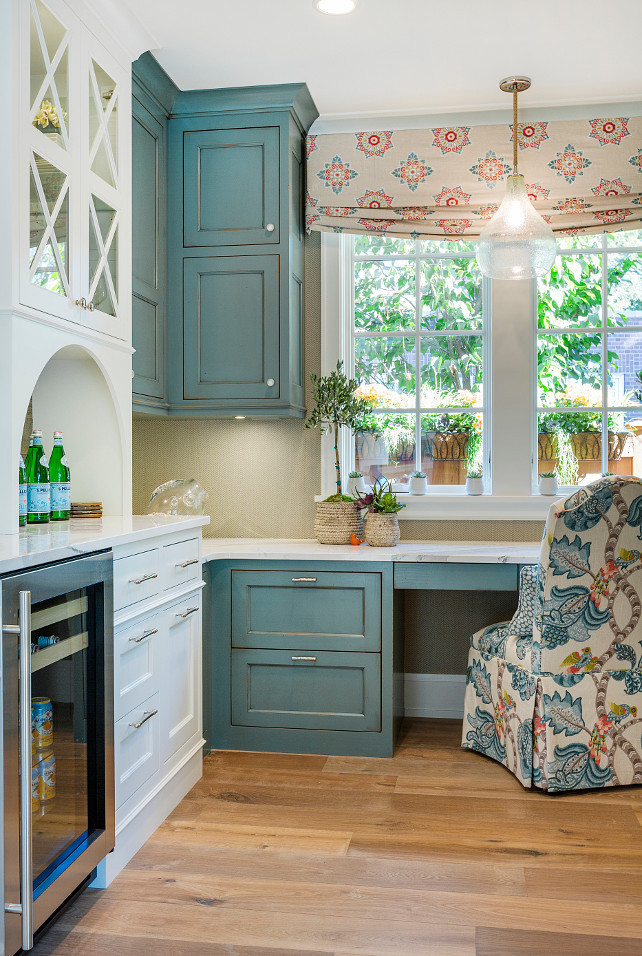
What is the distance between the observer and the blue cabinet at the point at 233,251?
3.38m

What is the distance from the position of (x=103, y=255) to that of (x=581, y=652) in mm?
2058

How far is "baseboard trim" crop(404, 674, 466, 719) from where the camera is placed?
3.66 metres

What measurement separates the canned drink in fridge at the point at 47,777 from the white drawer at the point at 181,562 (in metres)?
0.79

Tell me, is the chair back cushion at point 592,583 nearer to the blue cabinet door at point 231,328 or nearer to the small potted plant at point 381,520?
the small potted plant at point 381,520

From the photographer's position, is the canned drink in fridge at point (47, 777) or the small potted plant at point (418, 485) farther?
the small potted plant at point (418, 485)

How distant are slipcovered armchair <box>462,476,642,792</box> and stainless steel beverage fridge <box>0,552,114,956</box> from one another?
1.42 m

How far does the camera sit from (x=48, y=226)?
2.32 m

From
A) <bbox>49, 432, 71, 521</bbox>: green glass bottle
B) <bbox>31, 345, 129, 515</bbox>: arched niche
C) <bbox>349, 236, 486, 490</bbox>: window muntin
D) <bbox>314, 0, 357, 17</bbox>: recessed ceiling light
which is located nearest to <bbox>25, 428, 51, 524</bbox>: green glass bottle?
<bbox>49, 432, 71, 521</bbox>: green glass bottle

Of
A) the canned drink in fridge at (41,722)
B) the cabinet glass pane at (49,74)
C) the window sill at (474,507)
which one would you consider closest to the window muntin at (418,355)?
the window sill at (474,507)

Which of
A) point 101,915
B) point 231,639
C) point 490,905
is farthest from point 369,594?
point 101,915

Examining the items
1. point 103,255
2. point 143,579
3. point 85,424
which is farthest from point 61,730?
point 103,255

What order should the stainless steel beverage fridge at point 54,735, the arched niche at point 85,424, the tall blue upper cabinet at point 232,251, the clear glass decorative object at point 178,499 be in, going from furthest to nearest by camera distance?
the tall blue upper cabinet at point 232,251 < the clear glass decorative object at point 178,499 < the arched niche at point 85,424 < the stainless steel beverage fridge at point 54,735

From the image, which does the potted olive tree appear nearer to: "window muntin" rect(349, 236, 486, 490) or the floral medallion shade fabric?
"window muntin" rect(349, 236, 486, 490)

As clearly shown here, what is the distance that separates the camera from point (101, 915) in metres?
2.03
